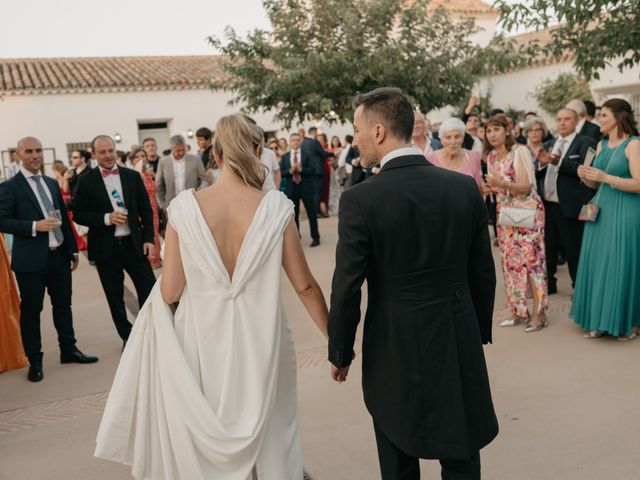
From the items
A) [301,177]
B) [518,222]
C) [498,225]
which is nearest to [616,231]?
[518,222]

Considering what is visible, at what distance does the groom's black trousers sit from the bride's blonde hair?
4.22 ft

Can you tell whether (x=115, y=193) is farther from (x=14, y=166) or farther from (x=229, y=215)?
(x=14, y=166)

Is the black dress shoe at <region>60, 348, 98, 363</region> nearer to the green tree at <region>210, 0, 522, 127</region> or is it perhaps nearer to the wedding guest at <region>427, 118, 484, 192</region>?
the wedding guest at <region>427, 118, 484, 192</region>

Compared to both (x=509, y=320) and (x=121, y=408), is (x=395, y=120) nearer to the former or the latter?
(x=121, y=408)

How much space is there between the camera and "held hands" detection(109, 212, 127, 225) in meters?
6.20

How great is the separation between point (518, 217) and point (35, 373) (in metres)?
4.55

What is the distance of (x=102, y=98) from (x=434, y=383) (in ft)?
86.0

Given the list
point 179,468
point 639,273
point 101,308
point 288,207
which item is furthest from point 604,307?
point 101,308

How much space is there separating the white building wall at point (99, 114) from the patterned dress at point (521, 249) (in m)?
20.4

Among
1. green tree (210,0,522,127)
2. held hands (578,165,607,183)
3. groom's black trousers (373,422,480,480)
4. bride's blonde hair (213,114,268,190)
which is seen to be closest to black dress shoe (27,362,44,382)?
bride's blonde hair (213,114,268,190)

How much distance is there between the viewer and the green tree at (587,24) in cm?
766

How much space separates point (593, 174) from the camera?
229 inches

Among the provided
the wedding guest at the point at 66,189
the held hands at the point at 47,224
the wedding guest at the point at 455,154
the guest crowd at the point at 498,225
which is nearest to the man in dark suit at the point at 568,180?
the guest crowd at the point at 498,225

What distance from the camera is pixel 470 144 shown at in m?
9.46
